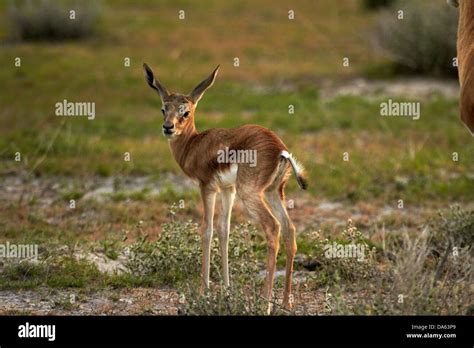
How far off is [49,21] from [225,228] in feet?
49.7

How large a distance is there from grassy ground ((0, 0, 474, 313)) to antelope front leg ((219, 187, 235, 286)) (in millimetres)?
830

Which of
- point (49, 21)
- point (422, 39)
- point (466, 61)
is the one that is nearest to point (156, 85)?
point (466, 61)

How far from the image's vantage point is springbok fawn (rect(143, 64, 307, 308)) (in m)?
7.25

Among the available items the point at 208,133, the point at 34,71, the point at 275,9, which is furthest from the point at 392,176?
the point at 275,9

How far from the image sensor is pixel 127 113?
1619 cm

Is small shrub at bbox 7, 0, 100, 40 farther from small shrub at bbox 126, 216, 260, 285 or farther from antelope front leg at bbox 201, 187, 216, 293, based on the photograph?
antelope front leg at bbox 201, 187, 216, 293

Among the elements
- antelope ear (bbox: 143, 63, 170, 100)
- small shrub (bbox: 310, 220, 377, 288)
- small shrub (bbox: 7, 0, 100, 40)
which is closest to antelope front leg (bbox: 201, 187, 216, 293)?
antelope ear (bbox: 143, 63, 170, 100)

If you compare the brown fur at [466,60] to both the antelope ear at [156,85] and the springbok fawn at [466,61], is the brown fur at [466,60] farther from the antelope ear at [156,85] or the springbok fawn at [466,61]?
the antelope ear at [156,85]

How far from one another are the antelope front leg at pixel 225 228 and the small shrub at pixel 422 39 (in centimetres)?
1155

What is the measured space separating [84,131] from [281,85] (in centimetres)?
494

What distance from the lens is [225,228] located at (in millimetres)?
7695

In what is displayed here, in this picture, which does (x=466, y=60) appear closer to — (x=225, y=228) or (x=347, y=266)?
(x=347, y=266)
